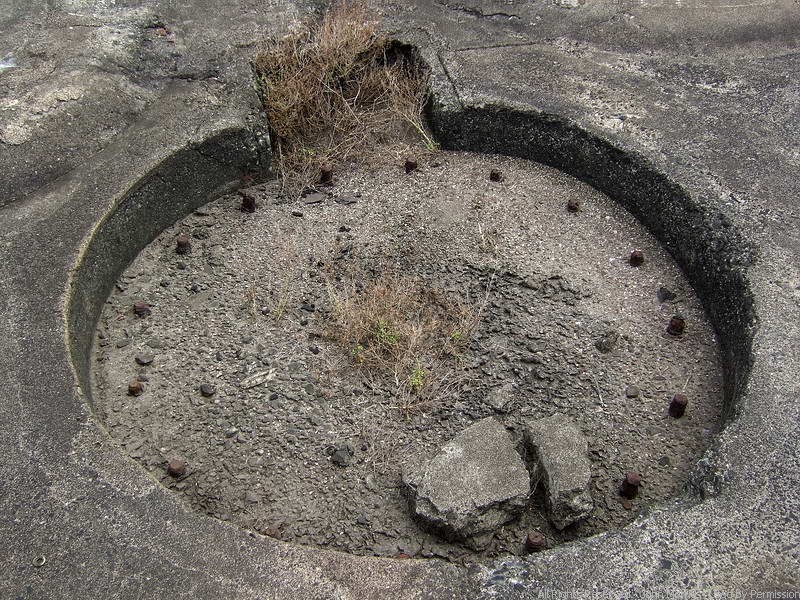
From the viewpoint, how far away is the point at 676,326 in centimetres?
324

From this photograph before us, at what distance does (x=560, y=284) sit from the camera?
11.6 feet

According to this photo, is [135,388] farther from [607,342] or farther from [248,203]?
[607,342]

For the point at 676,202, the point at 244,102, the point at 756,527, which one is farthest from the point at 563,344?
the point at 244,102

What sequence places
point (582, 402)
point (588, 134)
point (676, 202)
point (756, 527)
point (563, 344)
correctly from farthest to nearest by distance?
point (588, 134) < point (676, 202) < point (563, 344) < point (582, 402) < point (756, 527)

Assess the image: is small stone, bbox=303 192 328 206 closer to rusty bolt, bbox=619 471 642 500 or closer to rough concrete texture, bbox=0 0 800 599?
rough concrete texture, bbox=0 0 800 599

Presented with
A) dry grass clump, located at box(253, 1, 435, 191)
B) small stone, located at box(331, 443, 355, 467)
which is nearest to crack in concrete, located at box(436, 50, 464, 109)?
dry grass clump, located at box(253, 1, 435, 191)

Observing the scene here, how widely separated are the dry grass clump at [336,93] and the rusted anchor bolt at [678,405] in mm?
2195

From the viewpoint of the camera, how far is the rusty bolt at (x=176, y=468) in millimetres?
2705

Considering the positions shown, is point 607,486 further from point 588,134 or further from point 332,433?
point 588,134

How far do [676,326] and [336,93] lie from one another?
8.12 feet

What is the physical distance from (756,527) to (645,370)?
3.52ft

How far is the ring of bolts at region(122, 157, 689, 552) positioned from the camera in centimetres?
258

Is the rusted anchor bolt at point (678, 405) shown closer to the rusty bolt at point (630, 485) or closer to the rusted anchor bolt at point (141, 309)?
the rusty bolt at point (630, 485)

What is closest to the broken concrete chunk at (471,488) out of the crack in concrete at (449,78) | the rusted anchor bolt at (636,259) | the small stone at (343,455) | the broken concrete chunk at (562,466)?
the broken concrete chunk at (562,466)
